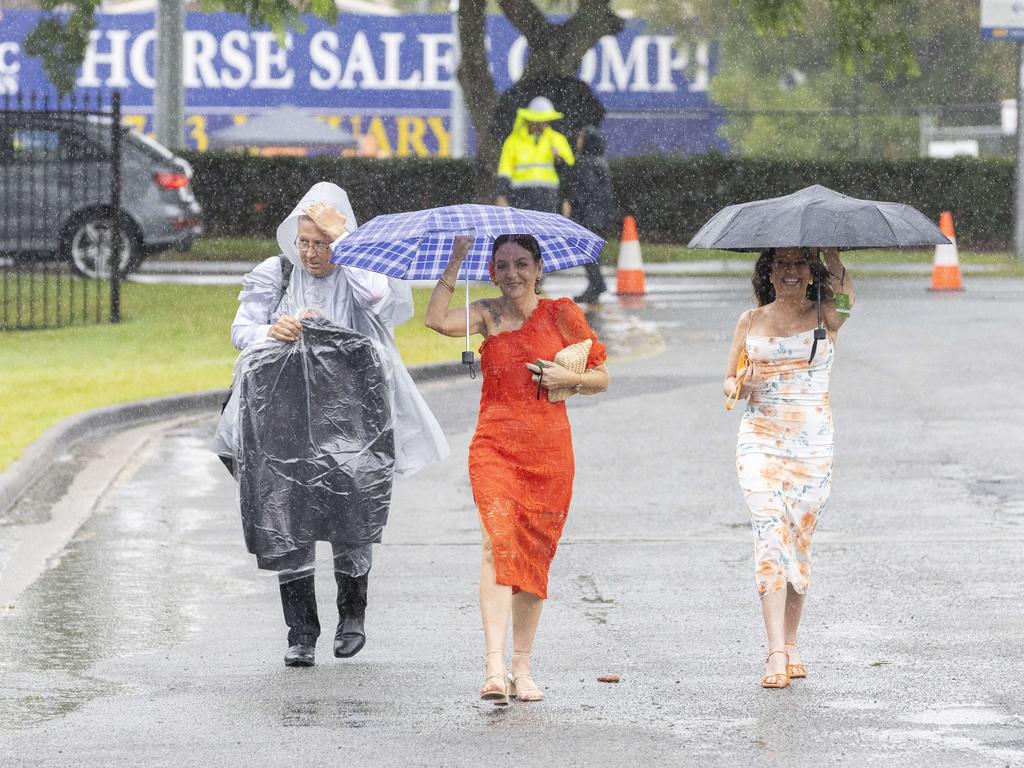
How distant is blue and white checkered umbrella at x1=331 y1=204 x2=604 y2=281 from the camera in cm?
620

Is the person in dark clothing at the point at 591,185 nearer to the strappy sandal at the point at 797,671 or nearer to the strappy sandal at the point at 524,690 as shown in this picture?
the strappy sandal at the point at 797,671

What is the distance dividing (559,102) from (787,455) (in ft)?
64.3

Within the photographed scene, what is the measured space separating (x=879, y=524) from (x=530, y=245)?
374 centimetres

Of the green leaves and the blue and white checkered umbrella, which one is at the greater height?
the green leaves

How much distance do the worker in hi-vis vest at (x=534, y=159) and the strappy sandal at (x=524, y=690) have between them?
538 inches

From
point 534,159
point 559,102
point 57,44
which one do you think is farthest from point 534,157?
point 57,44

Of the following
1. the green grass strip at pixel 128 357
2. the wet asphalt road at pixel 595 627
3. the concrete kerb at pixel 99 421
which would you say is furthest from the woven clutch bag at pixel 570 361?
the green grass strip at pixel 128 357

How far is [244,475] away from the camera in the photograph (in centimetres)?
670

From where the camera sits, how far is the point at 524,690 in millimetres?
6203

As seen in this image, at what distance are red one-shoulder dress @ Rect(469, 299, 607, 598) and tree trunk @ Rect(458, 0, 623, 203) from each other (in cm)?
2004

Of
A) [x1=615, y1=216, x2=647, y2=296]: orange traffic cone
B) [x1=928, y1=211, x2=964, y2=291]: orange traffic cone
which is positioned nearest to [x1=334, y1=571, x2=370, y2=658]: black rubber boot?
[x1=615, y1=216, x2=647, y2=296]: orange traffic cone

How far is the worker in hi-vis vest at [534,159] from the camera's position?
19766 mm

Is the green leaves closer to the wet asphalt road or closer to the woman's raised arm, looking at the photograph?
the wet asphalt road

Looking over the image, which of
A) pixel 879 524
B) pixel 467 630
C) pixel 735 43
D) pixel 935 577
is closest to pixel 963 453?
pixel 879 524
